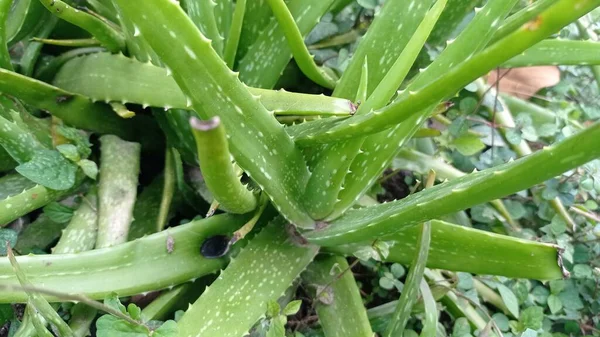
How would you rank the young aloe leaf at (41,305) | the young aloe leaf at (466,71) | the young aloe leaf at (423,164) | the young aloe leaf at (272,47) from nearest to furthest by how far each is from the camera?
the young aloe leaf at (466,71) → the young aloe leaf at (41,305) → the young aloe leaf at (272,47) → the young aloe leaf at (423,164)

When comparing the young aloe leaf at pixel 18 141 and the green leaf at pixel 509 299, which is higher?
the young aloe leaf at pixel 18 141

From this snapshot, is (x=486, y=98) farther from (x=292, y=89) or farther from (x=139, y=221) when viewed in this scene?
(x=139, y=221)

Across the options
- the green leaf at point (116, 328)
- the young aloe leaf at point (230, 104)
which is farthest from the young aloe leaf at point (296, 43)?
the green leaf at point (116, 328)

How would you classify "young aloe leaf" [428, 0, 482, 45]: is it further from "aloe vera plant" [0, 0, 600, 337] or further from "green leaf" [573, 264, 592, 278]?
"green leaf" [573, 264, 592, 278]

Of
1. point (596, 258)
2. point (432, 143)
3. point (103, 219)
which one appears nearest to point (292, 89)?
point (432, 143)

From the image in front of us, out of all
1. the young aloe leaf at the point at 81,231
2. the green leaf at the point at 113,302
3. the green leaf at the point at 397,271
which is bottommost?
the green leaf at the point at 397,271

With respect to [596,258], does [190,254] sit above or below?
above

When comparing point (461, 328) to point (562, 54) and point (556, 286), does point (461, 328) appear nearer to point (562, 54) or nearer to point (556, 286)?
point (556, 286)

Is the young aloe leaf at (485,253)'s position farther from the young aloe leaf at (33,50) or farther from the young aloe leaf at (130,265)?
the young aloe leaf at (33,50)
